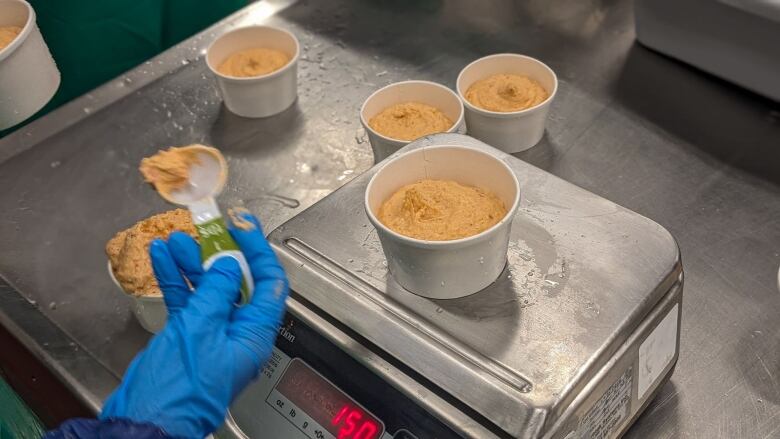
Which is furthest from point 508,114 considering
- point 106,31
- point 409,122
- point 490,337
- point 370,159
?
point 106,31

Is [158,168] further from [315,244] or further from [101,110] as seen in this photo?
[101,110]

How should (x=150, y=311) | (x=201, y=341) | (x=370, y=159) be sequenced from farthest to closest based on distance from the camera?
(x=370, y=159) < (x=150, y=311) < (x=201, y=341)

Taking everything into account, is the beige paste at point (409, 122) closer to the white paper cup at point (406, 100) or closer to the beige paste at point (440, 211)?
the white paper cup at point (406, 100)

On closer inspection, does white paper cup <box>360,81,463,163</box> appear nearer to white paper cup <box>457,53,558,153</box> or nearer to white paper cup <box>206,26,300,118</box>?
white paper cup <box>457,53,558,153</box>

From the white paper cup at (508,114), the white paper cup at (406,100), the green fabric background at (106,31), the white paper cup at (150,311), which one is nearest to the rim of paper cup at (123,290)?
the white paper cup at (150,311)

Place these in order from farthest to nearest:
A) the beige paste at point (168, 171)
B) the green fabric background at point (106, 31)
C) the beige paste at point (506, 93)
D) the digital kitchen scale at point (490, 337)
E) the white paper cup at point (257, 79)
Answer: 1. the green fabric background at point (106, 31)
2. the white paper cup at point (257, 79)
3. the beige paste at point (506, 93)
4. the beige paste at point (168, 171)
5. the digital kitchen scale at point (490, 337)

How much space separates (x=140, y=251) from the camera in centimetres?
116

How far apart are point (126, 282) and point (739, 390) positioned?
38.3 inches

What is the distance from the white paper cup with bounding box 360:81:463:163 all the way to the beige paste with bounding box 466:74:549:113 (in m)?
0.05

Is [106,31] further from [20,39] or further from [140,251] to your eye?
[140,251]

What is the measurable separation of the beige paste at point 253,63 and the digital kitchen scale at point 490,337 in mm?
715

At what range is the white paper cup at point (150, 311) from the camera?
113cm

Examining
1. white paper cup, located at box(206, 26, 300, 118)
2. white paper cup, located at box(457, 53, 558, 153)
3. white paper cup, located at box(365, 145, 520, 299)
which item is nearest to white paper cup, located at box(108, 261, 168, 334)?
white paper cup, located at box(365, 145, 520, 299)

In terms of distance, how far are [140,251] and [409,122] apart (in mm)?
605
